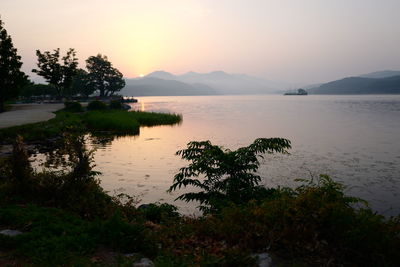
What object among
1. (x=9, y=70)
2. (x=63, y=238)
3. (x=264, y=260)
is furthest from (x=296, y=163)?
(x=9, y=70)

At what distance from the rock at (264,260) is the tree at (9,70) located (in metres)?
50.0

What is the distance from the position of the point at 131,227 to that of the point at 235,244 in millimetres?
2513

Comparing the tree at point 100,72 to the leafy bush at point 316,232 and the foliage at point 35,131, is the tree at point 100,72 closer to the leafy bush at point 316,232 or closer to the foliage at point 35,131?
the foliage at point 35,131

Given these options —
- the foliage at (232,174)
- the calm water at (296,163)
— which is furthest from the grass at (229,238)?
the calm water at (296,163)

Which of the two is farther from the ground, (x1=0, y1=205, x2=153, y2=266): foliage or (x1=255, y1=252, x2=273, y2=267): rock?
(x1=0, y1=205, x2=153, y2=266): foliage

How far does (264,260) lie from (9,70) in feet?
168

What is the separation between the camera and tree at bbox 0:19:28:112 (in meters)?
44.2

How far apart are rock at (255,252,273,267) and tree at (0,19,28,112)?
4996 centimetres

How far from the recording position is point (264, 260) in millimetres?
5871

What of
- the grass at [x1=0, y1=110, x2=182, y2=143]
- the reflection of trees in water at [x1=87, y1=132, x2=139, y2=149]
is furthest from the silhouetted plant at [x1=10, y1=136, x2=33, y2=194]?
the reflection of trees in water at [x1=87, y1=132, x2=139, y2=149]

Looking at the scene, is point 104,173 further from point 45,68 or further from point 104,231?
point 45,68

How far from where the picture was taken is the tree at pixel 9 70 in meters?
44.2

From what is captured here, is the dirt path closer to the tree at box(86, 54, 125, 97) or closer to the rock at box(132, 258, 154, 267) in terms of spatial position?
the rock at box(132, 258, 154, 267)

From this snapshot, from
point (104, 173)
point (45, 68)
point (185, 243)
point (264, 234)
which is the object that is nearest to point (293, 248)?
point (264, 234)
